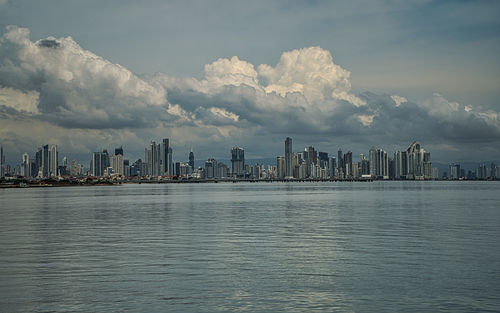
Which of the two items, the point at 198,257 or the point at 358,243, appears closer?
the point at 198,257

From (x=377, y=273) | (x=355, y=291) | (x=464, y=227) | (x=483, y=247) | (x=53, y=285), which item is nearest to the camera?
(x=355, y=291)

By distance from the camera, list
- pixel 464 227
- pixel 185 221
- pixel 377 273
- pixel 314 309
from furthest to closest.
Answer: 1. pixel 185 221
2. pixel 464 227
3. pixel 377 273
4. pixel 314 309

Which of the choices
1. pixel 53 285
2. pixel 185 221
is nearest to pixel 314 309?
pixel 53 285

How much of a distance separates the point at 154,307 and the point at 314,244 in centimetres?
2425

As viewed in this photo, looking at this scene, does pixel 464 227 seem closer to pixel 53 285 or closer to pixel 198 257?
pixel 198 257

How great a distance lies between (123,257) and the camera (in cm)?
3953

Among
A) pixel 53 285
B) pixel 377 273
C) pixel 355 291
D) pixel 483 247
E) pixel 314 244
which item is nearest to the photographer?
pixel 355 291

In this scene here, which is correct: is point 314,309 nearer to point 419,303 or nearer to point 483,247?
point 419,303

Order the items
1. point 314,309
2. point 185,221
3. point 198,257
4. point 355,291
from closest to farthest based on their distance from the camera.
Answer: point 314,309 → point 355,291 → point 198,257 → point 185,221

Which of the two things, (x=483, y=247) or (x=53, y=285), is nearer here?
(x=53, y=285)

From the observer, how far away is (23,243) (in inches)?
1905

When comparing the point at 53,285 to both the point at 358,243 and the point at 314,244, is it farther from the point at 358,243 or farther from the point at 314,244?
the point at 358,243

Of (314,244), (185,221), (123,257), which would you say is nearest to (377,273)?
(314,244)

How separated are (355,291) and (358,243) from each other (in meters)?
19.6
